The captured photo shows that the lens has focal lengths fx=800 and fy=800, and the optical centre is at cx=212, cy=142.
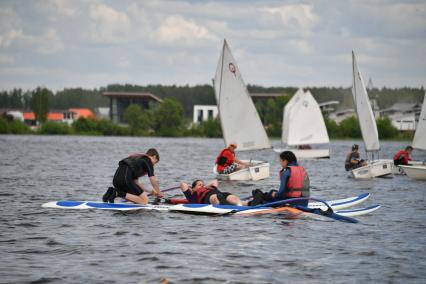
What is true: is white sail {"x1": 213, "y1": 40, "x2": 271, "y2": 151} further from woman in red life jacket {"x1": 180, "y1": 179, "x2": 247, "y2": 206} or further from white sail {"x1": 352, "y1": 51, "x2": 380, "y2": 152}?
woman in red life jacket {"x1": 180, "y1": 179, "x2": 247, "y2": 206}

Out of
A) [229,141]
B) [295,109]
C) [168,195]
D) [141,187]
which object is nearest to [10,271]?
[141,187]

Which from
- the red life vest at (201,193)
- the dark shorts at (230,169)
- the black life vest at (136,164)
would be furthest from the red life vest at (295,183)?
the dark shorts at (230,169)

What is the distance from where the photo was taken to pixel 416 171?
38125mm

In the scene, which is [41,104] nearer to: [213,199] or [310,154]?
[310,154]

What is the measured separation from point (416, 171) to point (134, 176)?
760 inches

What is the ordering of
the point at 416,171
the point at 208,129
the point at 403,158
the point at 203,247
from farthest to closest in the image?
the point at 208,129
the point at 403,158
the point at 416,171
the point at 203,247

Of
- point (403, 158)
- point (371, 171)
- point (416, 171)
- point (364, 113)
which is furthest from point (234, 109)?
point (416, 171)

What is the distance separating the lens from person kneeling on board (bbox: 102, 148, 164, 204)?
73.8 feet

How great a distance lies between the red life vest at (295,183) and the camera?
21.6 meters

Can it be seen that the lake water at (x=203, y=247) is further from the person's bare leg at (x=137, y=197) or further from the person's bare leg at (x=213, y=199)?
the person's bare leg at (x=213, y=199)

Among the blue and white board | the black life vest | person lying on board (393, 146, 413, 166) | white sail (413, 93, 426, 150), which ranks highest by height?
white sail (413, 93, 426, 150)

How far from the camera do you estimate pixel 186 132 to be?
170 metres

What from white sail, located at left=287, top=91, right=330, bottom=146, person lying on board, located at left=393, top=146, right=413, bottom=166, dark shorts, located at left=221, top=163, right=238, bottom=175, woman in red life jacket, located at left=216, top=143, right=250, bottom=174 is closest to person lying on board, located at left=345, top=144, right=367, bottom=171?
person lying on board, located at left=393, top=146, right=413, bottom=166

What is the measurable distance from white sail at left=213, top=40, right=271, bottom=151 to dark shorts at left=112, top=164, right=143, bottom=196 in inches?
647
